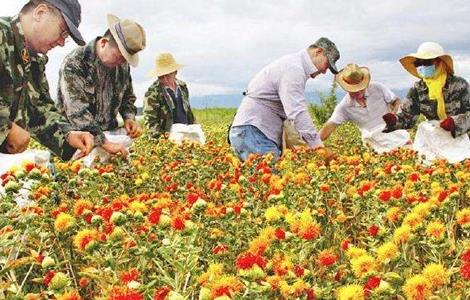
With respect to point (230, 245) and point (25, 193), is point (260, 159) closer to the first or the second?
point (25, 193)

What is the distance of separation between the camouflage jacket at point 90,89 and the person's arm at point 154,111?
2440 mm

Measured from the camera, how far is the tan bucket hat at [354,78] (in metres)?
7.66

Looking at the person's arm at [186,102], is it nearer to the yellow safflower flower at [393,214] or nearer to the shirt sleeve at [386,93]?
the shirt sleeve at [386,93]

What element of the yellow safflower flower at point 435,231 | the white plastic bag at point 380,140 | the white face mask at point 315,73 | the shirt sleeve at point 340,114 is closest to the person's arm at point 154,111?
the shirt sleeve at point 340,114

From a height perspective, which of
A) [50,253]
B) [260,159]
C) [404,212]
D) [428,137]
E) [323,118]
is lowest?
[323,118]

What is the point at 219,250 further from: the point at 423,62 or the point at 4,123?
the point at 423,62

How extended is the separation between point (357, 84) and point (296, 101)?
228 centimetres

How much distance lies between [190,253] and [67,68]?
Result: 376 centimetres

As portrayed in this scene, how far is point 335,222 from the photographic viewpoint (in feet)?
11.0

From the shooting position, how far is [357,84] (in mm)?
7734

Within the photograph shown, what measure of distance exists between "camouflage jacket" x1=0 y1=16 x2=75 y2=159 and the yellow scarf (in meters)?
3.75

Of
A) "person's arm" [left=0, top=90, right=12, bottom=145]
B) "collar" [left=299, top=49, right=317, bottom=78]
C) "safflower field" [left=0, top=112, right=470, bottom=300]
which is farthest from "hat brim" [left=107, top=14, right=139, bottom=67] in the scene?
"person's arm" [left=0, top=90, right=12, bottom=145]

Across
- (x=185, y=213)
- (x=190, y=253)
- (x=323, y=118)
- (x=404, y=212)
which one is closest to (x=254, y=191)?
(x=404, y=212)

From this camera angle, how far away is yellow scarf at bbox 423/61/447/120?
6637 millimetres
